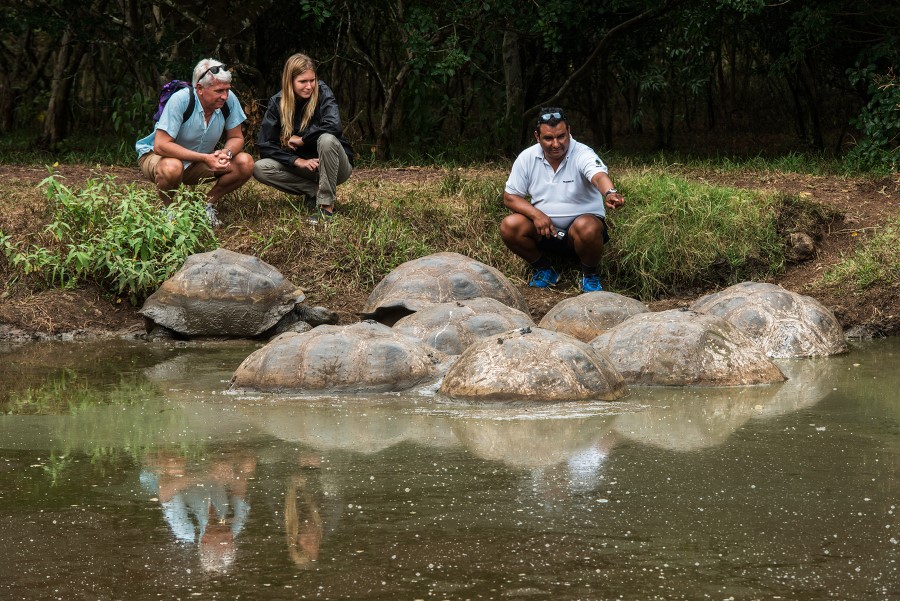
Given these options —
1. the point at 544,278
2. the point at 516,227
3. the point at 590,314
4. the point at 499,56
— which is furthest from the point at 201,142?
the point at 499,56

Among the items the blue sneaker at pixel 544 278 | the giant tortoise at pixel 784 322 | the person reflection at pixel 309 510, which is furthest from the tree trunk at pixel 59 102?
the person reflection at pixel 309 510

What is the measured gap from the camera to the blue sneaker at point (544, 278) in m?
8.17

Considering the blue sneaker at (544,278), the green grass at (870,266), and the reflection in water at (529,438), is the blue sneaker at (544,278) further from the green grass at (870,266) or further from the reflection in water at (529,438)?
the reflection in water at (529,438)

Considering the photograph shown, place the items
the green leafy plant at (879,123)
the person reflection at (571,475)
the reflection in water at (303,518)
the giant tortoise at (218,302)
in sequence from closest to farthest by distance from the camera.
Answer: the reflection in water at (303,518)
the person reflection at (571,475)
the giant tortoise at (218,302)
the green leafy plant at (879,123)

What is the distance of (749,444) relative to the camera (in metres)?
4.50

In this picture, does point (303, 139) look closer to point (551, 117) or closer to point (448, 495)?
point (551, 117)

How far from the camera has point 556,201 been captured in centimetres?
797

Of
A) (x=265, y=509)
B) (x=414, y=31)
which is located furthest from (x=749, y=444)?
(x=414, y=31)

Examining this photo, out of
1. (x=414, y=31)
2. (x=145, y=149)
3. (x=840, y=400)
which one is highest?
(x=414, y=31)

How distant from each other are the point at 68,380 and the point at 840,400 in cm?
369

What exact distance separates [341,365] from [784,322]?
254 centimetres

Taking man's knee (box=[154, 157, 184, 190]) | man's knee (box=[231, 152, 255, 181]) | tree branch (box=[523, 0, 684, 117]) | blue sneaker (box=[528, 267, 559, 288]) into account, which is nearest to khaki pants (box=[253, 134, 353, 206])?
man's knee (box=[231, 152, 255, 181])

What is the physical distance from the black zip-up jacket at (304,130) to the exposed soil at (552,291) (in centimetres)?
Answer: 62

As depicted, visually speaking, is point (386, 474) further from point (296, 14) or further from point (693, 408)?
point (296, 14)
